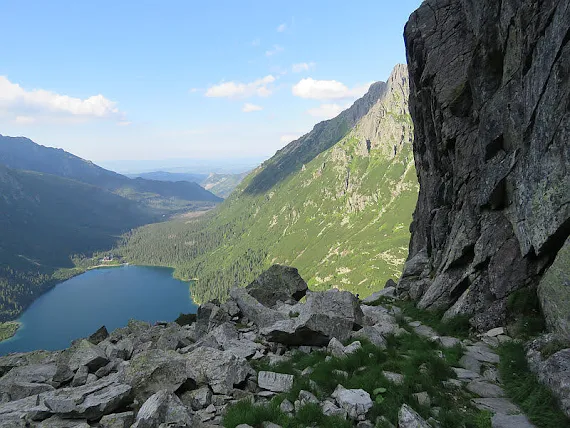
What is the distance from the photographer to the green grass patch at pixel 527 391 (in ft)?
31.6

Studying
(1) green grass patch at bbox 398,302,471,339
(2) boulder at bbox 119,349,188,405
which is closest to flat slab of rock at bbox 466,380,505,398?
(1) green grass patch at bbox 398,302,471,339

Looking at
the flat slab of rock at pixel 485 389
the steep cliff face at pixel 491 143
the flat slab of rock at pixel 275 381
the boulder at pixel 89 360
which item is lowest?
the boulder at pixel 89 360

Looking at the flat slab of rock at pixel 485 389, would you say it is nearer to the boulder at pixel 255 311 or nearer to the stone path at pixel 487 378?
the stone path at pixel 487 378

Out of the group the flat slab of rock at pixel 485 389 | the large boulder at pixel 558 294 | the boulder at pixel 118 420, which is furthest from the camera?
the large boulder at pixel 558 294

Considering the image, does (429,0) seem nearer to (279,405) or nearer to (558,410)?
(558,410)

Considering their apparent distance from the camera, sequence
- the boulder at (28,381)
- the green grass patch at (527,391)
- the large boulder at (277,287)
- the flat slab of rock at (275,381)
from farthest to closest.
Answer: the large boulder at (277,287), the boulder at (28,381), the flat slab of rock at (275,381), the green grass patch at (527,391)

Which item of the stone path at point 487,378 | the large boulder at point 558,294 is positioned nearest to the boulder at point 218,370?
the stone path at point 487,378

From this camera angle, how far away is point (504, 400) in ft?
36.9

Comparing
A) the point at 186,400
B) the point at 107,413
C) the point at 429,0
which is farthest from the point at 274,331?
the point at 429,0

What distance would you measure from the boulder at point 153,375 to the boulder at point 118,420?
1361 millimetres

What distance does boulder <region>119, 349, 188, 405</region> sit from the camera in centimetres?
1302

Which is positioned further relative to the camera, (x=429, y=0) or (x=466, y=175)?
(x=429, y=0)

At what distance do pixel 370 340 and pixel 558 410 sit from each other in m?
8.33

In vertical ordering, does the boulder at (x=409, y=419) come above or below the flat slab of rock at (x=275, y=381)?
above
